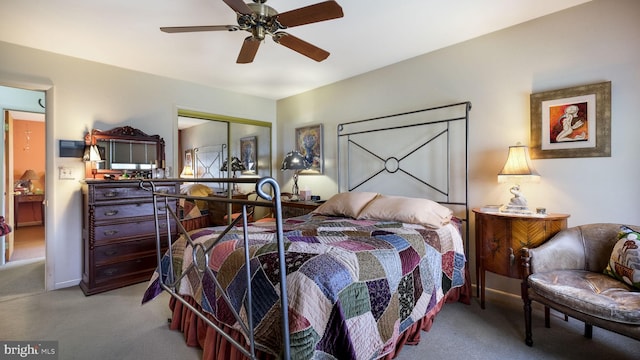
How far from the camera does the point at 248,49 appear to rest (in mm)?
2270

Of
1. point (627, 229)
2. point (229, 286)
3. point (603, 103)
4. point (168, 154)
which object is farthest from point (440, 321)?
point (168, 154)

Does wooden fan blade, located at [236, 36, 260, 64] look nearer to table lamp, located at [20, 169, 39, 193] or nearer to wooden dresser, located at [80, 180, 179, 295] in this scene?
wooden dresser, located at [80, 180, 179, 295]

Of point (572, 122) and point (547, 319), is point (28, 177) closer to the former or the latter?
point (547, 319)

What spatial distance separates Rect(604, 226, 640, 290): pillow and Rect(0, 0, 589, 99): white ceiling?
179 centimetres

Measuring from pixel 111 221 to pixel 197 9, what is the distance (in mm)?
2262

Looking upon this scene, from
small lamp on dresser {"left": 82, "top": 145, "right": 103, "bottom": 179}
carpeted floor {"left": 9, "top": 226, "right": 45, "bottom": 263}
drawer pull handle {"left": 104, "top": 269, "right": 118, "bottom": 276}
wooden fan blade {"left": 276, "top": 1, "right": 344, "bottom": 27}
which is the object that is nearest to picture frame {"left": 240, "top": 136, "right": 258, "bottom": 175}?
small lamp on dresser {"left": 82, "top": 145, "right": 103, "bottom": 179}

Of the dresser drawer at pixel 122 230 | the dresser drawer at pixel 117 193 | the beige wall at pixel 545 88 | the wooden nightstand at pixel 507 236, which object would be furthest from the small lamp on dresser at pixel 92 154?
the wooden nightstand at pixel 507 236

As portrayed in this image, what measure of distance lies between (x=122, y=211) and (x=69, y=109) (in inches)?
48.5

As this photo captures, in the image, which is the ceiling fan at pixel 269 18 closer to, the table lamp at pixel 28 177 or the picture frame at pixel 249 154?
the picture frame at pixel 249 154

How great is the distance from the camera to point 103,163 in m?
3.22

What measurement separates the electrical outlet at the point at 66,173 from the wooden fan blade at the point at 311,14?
2854 millimetres

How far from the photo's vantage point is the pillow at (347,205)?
2.82m

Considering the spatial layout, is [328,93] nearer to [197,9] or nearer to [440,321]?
[197,9]

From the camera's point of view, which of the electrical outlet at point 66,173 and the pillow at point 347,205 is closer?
the pillow at point 347,205
